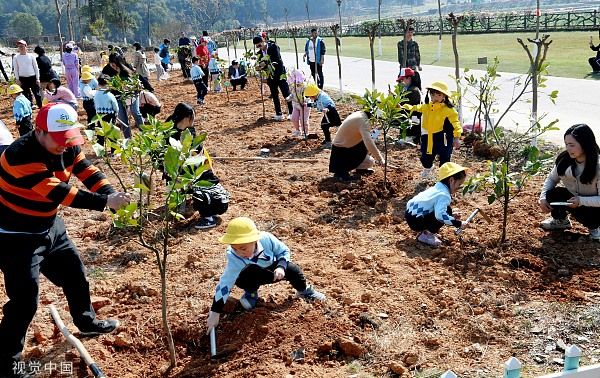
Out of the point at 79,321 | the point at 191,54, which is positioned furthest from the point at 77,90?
the point at 79,321

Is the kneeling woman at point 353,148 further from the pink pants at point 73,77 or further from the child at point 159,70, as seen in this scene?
the child at point 159,70

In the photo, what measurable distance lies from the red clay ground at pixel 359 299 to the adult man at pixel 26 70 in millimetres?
6929

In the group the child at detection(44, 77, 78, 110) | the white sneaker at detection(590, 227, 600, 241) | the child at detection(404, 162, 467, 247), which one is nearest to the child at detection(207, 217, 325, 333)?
the child at detection(404, 162, 467, 247)

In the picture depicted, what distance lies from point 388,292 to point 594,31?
2269 cm

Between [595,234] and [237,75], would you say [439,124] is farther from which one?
[237,75]

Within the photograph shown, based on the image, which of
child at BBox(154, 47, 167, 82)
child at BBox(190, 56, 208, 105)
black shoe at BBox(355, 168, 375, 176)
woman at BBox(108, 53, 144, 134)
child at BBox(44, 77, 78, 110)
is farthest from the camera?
child at BBox(154, 47, 167, 82)

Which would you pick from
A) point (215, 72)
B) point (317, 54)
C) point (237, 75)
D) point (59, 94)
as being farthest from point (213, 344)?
point (237, 75)

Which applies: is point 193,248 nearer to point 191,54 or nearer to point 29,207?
point 29,207

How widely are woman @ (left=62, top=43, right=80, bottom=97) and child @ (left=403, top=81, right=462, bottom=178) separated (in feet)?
35.2

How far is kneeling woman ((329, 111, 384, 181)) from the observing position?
6461 mm

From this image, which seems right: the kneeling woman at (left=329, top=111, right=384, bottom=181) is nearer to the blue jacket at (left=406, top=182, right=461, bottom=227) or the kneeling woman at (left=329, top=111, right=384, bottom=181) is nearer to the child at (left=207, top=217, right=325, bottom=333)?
the blue jacket at (left=406, top=182, right=461, bottom=227)

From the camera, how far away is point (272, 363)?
138 inches

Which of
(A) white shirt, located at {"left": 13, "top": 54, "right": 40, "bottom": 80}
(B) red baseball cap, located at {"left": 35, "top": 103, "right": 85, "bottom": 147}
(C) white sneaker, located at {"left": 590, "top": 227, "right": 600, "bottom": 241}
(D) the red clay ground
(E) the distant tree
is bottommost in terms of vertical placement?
(D) the red clay ground

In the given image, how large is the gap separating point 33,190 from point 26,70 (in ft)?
32.3
